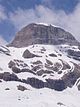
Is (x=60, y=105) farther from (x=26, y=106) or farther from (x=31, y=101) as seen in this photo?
(x=26, y=106)

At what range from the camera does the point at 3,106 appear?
112 metres

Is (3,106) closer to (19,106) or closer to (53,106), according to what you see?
(19,106)

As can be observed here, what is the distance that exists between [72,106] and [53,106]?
2010 centimetres

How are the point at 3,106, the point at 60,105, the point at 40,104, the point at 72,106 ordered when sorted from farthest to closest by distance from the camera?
the point at 72,106 < the point at 60,105 < the point at 40,104 < the point at 3,106

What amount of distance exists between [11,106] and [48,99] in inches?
1054

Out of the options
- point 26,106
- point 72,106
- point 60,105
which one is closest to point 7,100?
point 26,106

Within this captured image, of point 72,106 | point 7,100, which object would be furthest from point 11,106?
point 72,106

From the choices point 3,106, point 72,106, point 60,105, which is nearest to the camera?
point 3,106

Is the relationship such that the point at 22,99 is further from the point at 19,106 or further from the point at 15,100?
the point at 19,106

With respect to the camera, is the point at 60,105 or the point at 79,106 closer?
the point at 60,105

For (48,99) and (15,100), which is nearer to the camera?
(15,100)

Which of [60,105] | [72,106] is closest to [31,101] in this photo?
[60,105]

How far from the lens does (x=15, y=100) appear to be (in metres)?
124

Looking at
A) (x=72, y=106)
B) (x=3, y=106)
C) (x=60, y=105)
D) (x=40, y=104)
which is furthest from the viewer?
(x=72, y=106)
